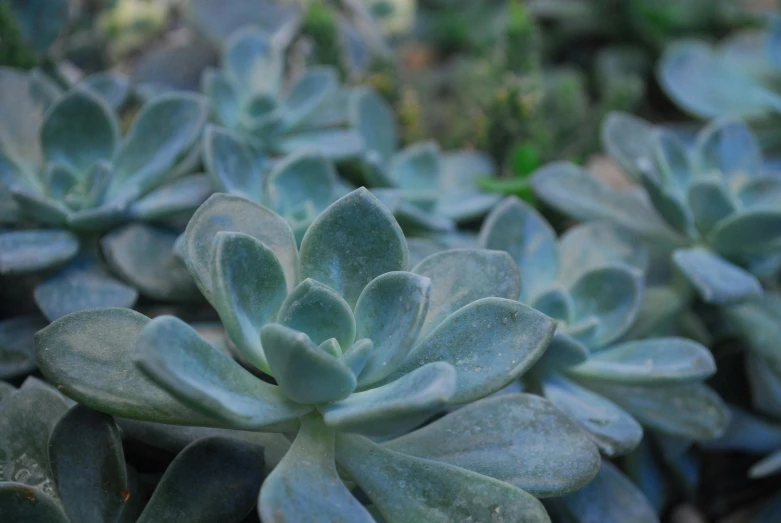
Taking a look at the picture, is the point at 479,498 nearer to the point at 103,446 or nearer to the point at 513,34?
the point at 103,446

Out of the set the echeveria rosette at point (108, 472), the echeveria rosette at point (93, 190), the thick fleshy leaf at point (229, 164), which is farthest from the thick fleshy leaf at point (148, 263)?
the echeveria rosette at point (108, 472)

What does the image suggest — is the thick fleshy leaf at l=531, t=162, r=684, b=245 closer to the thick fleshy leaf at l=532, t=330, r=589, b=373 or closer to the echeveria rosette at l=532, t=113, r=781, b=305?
the echeveria rosette at l=532, t=113, r=781, b=305

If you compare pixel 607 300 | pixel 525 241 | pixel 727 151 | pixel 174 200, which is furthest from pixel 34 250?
pixel 727 151

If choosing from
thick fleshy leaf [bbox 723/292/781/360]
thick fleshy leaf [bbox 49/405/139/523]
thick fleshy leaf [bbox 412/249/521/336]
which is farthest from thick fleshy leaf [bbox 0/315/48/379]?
thick fleshy leaf [bbox 723/292/781/360]

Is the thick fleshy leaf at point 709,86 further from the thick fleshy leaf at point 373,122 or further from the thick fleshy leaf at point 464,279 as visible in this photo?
the thick fleshy leaf at point 464,279

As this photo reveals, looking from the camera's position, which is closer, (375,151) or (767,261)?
(767,261)

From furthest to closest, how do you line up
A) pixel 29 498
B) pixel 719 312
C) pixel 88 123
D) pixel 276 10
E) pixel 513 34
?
1. pixel 276 10
2. pixel 513 34
3. pixel 719 312
4. pixel 88 123
5. pixel 29 498


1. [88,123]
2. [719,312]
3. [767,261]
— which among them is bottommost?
[719,312]

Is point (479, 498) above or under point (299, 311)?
under

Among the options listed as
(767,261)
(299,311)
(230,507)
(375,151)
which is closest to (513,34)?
(375,151)
